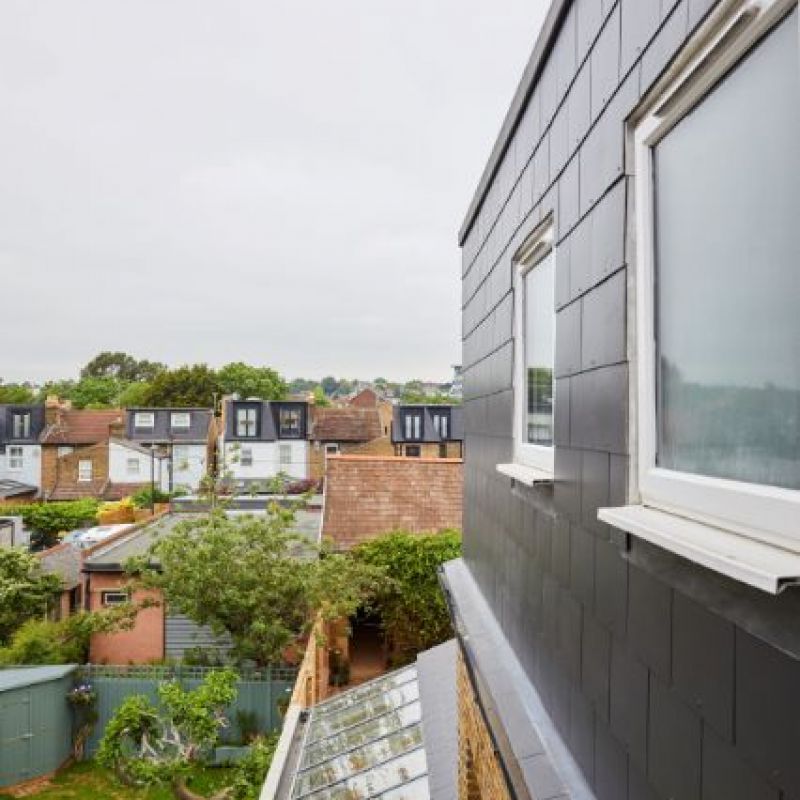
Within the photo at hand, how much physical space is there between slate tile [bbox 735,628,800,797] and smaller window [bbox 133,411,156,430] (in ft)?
140

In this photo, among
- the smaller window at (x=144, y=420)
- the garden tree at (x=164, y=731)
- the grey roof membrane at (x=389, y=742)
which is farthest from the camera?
the smaller window at (x=144, y=420)

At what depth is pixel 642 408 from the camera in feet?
6.07

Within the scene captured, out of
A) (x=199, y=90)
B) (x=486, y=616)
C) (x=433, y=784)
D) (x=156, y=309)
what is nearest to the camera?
(x=486, y=616)

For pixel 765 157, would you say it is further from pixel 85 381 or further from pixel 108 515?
pixel 85 381

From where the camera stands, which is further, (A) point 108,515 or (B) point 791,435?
(A) point 108,515

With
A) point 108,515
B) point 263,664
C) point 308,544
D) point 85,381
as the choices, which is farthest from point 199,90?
point 85,381

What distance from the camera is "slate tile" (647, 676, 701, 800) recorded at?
4.93 ft

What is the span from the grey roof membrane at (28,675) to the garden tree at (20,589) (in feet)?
Result: 10.1

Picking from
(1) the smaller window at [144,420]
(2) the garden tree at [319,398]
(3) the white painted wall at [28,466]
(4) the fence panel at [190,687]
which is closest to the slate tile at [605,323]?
(4) the fence panel at [190,687]

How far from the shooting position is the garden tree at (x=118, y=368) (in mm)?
88188

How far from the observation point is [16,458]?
1587 inches

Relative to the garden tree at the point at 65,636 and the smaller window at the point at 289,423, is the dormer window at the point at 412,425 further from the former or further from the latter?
the garden tree at the point at 65,636

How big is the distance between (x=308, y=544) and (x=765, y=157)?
14.9 m

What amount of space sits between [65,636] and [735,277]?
16.2m
